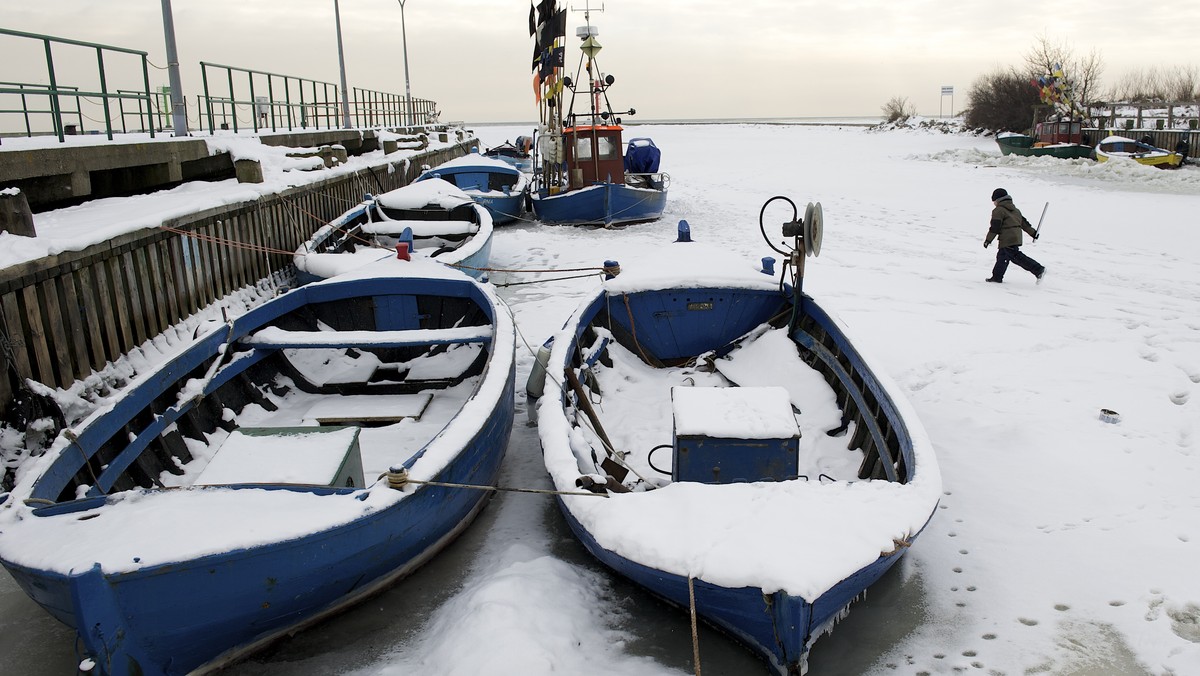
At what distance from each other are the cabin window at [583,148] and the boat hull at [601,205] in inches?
54.8

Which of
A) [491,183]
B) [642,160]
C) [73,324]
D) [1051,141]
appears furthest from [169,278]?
[1051,141]

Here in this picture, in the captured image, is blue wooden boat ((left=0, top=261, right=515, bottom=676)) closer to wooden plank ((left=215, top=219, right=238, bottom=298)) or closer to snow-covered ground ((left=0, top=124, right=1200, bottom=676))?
snow-covered ground ((left=0, top=124, right=1200, bottom=676))

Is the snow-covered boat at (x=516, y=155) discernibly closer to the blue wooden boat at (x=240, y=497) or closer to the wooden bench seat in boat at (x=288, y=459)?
the blue wooden boat at (x=240, y=497)

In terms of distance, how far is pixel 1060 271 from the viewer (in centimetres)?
1180

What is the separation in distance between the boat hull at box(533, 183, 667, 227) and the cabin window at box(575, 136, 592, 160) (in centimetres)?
139

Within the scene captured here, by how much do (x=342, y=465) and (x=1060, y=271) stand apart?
459 inches

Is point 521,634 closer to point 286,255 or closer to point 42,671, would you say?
point 42,671

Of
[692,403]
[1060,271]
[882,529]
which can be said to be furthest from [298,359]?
[1060,271]

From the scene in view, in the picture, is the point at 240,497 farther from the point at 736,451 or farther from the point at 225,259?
the point at 225,259

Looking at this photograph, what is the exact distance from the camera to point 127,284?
24.5 feet

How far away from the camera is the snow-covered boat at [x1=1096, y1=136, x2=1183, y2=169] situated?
26391 millimetres

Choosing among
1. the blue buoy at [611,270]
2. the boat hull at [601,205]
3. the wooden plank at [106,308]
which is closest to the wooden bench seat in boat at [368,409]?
the blue buoy at [611,270]

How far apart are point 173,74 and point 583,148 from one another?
33.1 feet

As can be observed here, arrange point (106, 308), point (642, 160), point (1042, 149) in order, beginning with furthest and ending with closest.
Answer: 1. point (1042, 149)
2. point (642, 160)
3. point (106, 308)
